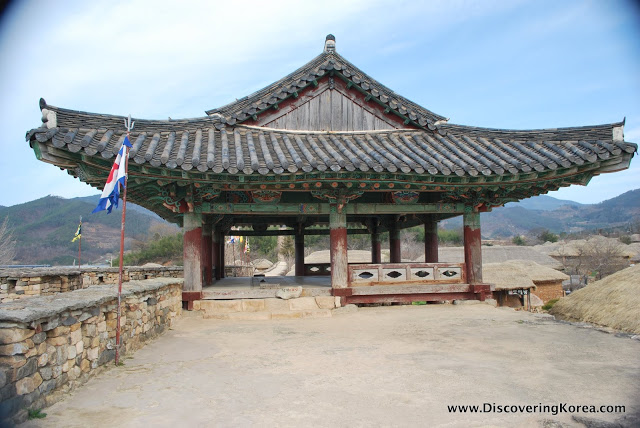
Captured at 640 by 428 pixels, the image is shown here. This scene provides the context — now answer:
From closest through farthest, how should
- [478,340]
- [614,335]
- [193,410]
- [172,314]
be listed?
[193,410], [478,340], [614,335], [172,314]

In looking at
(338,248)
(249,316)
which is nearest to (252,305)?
(249,316)

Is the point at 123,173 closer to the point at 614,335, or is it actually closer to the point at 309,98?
the point at 309,98

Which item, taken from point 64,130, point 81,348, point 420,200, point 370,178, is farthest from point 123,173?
point 420,200

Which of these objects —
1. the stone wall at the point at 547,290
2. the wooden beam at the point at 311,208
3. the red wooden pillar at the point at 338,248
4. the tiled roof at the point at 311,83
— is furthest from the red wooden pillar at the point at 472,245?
the stone wall at the point at 547,290

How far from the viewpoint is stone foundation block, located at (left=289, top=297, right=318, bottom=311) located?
10.5 m

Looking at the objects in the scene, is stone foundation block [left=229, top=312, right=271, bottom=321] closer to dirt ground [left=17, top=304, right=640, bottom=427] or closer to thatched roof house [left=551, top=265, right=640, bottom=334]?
dirt ground [left=17, top=304, right=640, bottom=427]

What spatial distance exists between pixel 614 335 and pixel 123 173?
8.87 metres

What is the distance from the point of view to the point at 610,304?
41.1 ft

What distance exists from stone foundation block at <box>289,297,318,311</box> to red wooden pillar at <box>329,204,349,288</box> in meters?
0.71

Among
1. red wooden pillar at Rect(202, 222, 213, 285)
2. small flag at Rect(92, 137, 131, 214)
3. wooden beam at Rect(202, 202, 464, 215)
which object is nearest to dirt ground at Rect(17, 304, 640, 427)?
small flag at Rect(92, 137, 131, 214)

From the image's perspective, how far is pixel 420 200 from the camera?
12805 mm

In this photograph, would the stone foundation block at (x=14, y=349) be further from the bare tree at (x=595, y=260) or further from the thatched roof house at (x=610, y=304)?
the bare tree at (x=595, y=260)

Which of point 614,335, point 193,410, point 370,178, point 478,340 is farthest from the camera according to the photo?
point 370,178

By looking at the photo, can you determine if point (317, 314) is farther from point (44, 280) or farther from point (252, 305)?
point (44, 280)
